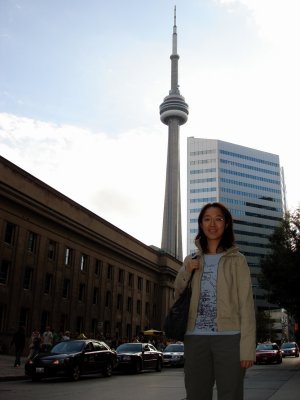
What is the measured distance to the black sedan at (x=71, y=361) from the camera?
682 inches

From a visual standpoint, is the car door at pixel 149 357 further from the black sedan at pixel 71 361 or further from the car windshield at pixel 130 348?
the black sedan at pixel 71 361

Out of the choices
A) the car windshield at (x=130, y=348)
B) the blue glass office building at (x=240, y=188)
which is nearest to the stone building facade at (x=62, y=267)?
the car windshield at (x=130, y=348)

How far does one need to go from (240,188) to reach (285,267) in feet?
350

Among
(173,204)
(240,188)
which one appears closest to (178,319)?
(173,204)

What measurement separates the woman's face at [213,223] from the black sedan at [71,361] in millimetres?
14571

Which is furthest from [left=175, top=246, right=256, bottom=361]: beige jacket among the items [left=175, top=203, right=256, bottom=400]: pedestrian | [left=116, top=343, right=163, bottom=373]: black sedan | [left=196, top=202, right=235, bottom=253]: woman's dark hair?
[left=116, top=343, right=163, bottom=373]: black sedan

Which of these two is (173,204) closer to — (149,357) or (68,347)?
(149,357)

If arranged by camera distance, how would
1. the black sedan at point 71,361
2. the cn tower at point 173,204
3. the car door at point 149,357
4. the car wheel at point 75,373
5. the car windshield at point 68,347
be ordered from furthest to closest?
1. the cn tower at point 173,204
2. the car door at point 149,357
3. the car windshield at point 68,347
4. the car wheel at point 75,373
5. the black sedan at point 71,361

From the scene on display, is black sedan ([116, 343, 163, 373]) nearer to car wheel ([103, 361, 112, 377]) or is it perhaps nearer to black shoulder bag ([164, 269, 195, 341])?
car wheel ([103, 361, 112, 377])

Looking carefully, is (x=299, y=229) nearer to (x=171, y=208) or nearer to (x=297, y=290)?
(x=297, y=290)

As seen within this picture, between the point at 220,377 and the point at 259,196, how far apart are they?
5750 inches

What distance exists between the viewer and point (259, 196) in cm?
14638

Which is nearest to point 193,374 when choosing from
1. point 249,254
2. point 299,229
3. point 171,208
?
point 299,229

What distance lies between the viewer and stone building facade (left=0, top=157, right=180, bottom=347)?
33.9 metres
